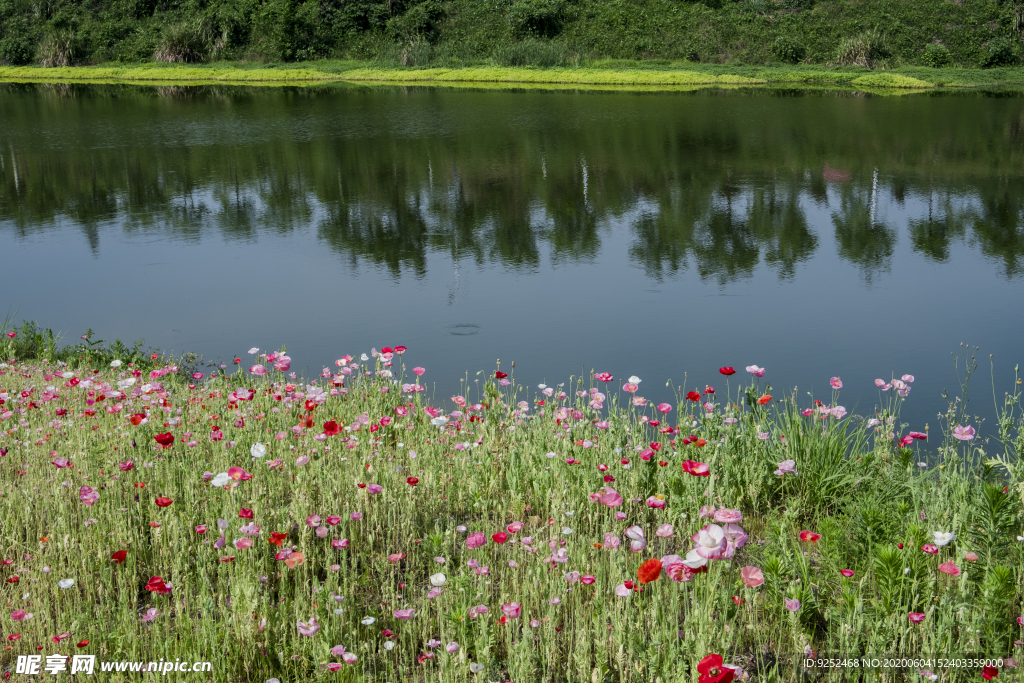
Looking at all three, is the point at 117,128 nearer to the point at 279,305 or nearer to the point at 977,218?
the point at 279,305

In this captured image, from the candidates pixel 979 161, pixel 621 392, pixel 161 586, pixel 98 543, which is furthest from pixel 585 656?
pixel 979 161

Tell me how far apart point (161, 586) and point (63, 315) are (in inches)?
314

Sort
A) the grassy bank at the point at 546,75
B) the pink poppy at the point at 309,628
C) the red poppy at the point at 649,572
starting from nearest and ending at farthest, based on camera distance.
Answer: the red poppy at the point at 649,572
the pink poppy at the point at 309,628
the grassy bank at the point at 546,75

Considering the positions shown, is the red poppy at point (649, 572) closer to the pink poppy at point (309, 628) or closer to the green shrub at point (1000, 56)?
the pink poppy at point (309, 628)

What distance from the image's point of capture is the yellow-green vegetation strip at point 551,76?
3850 centimetres

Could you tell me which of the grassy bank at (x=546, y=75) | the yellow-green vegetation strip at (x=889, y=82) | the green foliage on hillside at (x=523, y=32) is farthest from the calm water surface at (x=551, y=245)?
the green foliage on hillside at (x=523, y=32)

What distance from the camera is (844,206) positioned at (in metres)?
14.9

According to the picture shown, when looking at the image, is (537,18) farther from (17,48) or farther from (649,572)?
(649,572)

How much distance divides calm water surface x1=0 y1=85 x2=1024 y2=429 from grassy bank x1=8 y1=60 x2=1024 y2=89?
1319 cm

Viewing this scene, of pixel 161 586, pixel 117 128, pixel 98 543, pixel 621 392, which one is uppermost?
pixel 117 128

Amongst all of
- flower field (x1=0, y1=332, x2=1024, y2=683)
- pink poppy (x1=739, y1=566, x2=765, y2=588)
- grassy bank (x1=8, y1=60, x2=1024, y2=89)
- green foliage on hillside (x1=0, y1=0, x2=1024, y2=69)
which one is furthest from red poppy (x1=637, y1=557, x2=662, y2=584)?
green foliage on hillside (x1=0, y1=0, x2=1024, y2=69)

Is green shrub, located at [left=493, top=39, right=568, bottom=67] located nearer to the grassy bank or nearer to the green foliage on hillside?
the green foliage on hillside

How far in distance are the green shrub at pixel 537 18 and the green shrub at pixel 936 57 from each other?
18.6 metres

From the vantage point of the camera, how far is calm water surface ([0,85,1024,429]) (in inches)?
340
